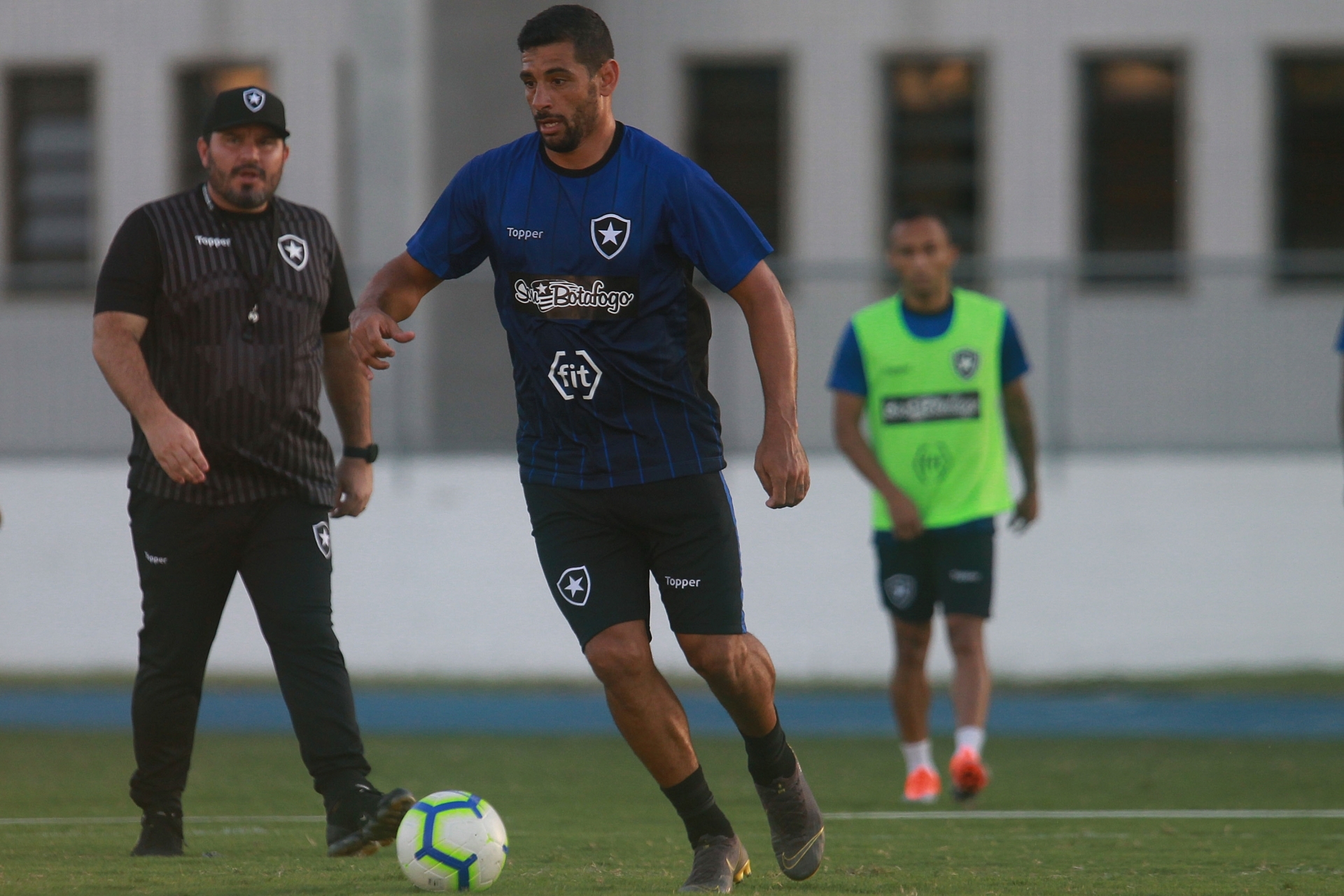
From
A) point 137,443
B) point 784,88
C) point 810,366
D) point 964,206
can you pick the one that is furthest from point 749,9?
Answer: point 137,443

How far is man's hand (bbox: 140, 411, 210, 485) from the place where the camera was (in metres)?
5.34

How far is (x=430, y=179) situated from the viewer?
55.0ft

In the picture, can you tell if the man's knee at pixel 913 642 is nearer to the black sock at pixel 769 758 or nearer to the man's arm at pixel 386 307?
the black sock at pixel 769 758

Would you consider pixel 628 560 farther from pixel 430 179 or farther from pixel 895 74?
pixel 895 74

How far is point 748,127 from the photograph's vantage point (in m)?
18.6

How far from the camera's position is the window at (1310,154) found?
58.8ft

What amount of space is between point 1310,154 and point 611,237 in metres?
14.5

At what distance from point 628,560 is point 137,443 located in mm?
1701

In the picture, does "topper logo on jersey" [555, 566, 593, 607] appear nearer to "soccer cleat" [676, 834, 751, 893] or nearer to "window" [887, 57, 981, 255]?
"soccer cleat" [676, 834, 751, 893]

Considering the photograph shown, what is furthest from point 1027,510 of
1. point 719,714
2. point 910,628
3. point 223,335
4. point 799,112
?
point 799,112

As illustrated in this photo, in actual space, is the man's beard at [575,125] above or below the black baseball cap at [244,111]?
below

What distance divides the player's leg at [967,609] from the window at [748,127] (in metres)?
10.6

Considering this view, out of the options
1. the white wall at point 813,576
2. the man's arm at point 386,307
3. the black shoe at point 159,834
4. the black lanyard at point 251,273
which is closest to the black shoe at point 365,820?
the black shoe at point 159,834

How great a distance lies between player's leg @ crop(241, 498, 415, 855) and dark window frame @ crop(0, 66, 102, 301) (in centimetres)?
1351
